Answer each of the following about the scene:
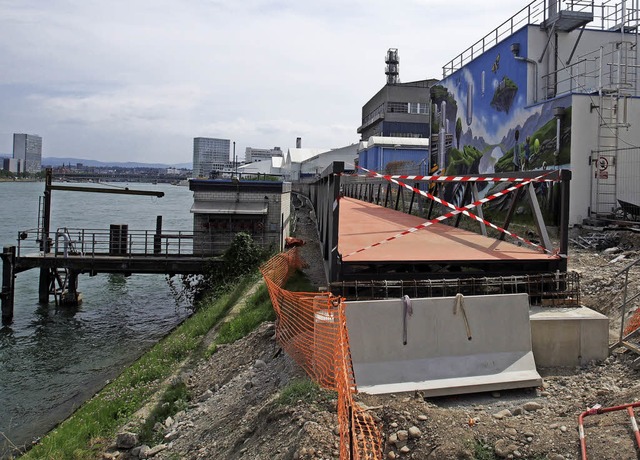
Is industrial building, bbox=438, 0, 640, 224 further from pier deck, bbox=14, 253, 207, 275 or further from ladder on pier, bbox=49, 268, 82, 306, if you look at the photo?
ladder on pier, bbox=49, 268, 82, 306

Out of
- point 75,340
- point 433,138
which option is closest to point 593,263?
point 75,340

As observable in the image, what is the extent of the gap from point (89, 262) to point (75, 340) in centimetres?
346

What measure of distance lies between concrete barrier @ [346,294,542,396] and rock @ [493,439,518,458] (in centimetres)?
116

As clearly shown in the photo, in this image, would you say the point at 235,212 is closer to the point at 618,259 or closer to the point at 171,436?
the point at 618,259

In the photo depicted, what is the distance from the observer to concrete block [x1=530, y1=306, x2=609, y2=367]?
692 cm

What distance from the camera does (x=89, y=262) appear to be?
20.2 m

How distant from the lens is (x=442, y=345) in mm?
6461

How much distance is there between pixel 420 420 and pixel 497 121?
18.7 m

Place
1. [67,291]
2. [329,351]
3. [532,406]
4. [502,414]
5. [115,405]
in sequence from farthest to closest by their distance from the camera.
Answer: [67,291] → [115,405] → [329,351] → [532,406] → [502,414]

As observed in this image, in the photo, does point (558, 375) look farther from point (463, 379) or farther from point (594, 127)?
point (594, 127)

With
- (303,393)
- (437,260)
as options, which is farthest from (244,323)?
(303,393)

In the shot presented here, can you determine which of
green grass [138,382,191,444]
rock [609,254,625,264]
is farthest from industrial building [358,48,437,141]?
green grass [138,382,191,444]

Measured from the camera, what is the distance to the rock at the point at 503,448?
15.4 feet

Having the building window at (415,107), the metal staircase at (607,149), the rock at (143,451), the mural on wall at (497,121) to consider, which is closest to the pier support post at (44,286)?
the rock at (143,451)
